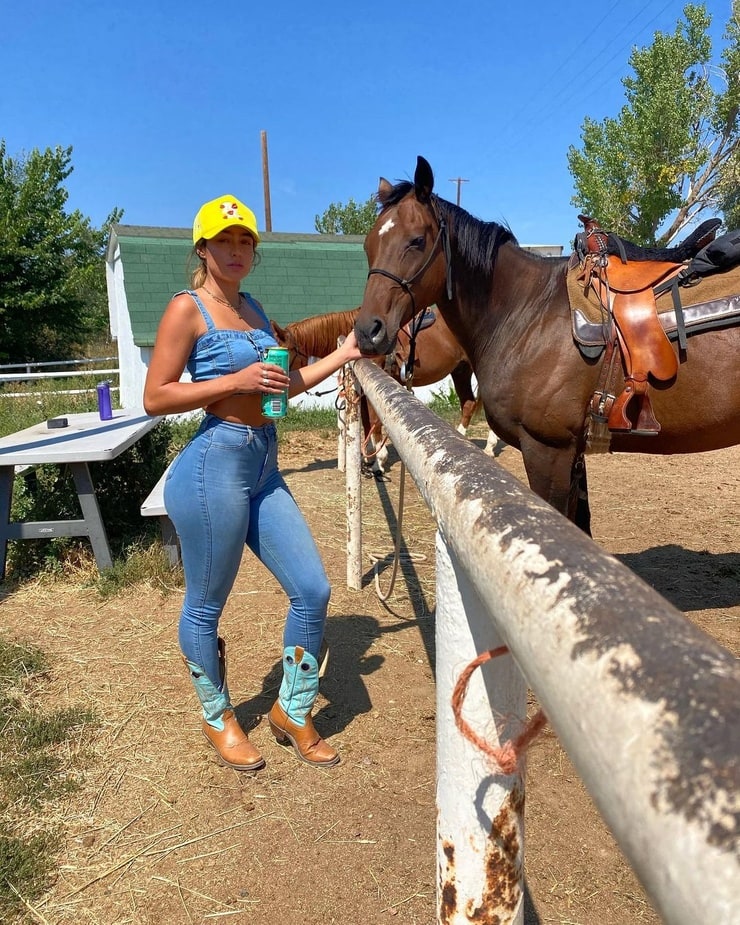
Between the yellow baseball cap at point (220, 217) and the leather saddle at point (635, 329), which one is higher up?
the yellow baseball cap at point (220, 217)

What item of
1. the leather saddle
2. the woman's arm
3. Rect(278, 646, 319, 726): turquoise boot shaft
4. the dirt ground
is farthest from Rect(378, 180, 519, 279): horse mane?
Rect(278, 646, 319, 726): turquoise boot shaft

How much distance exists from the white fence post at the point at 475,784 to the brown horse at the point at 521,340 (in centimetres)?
241

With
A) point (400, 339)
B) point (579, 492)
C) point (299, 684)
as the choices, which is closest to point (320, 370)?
point (299, 684)

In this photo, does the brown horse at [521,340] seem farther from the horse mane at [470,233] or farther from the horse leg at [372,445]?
the horse leg at [372,445]

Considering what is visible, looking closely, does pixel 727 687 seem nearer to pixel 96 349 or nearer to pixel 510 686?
pixel 510 686

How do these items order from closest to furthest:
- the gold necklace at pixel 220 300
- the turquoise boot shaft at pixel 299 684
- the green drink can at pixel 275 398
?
the green drink can at pixel 275 398
the gold necklace at pixel 220 300
the turquoise boot shaft at pixel 299 684

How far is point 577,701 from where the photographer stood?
44 cm

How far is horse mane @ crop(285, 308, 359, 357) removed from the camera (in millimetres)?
7211

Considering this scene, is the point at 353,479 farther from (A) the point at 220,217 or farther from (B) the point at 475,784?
(B) the point at 475,784

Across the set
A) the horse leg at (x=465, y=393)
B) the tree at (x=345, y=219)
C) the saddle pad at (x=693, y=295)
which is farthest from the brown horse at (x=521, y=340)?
the tree at (x=345, y=219)

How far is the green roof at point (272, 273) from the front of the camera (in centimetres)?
1166

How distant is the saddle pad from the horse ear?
101 cm

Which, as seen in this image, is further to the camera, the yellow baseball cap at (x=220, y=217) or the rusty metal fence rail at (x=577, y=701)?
the yellow baseball cap at (x=220, y=217)

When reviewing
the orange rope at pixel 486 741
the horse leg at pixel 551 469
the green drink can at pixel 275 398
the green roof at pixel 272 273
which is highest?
the green roof at pixel 272 273
